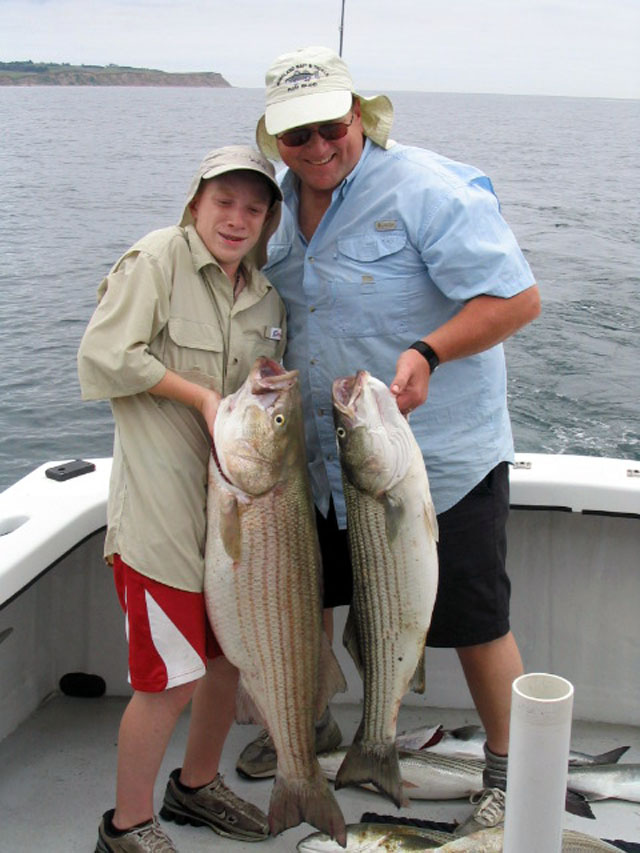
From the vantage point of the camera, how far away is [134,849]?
299cm

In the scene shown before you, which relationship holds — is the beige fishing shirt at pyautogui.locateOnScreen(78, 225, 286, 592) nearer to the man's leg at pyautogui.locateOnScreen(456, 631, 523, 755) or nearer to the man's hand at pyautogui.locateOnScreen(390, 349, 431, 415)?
the man's hand at pyautogui.locateOnScreen(390, 349, 431, 415)

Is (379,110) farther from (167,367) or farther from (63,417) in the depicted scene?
(63,417)

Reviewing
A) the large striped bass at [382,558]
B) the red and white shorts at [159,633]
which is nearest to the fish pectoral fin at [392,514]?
the large striped bass at [382,558]

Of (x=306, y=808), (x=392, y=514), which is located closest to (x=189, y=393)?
(x=392, y=514)

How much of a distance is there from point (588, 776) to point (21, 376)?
9635 mm

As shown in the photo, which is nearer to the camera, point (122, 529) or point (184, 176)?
point (122, 529)

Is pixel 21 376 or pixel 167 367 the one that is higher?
pixel 167 367

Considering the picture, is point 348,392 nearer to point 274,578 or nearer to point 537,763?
point 274,578

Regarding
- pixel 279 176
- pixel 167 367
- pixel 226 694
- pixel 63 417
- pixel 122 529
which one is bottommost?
pixel 63 417

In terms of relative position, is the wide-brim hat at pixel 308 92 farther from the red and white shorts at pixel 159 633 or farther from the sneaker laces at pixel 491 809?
the sneaker laces at pixel 491 809

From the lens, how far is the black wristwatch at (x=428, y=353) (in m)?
2.84

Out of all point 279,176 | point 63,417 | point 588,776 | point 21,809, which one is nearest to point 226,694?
point 21,809

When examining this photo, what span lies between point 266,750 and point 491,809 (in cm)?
93

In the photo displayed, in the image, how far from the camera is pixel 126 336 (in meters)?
2.78
